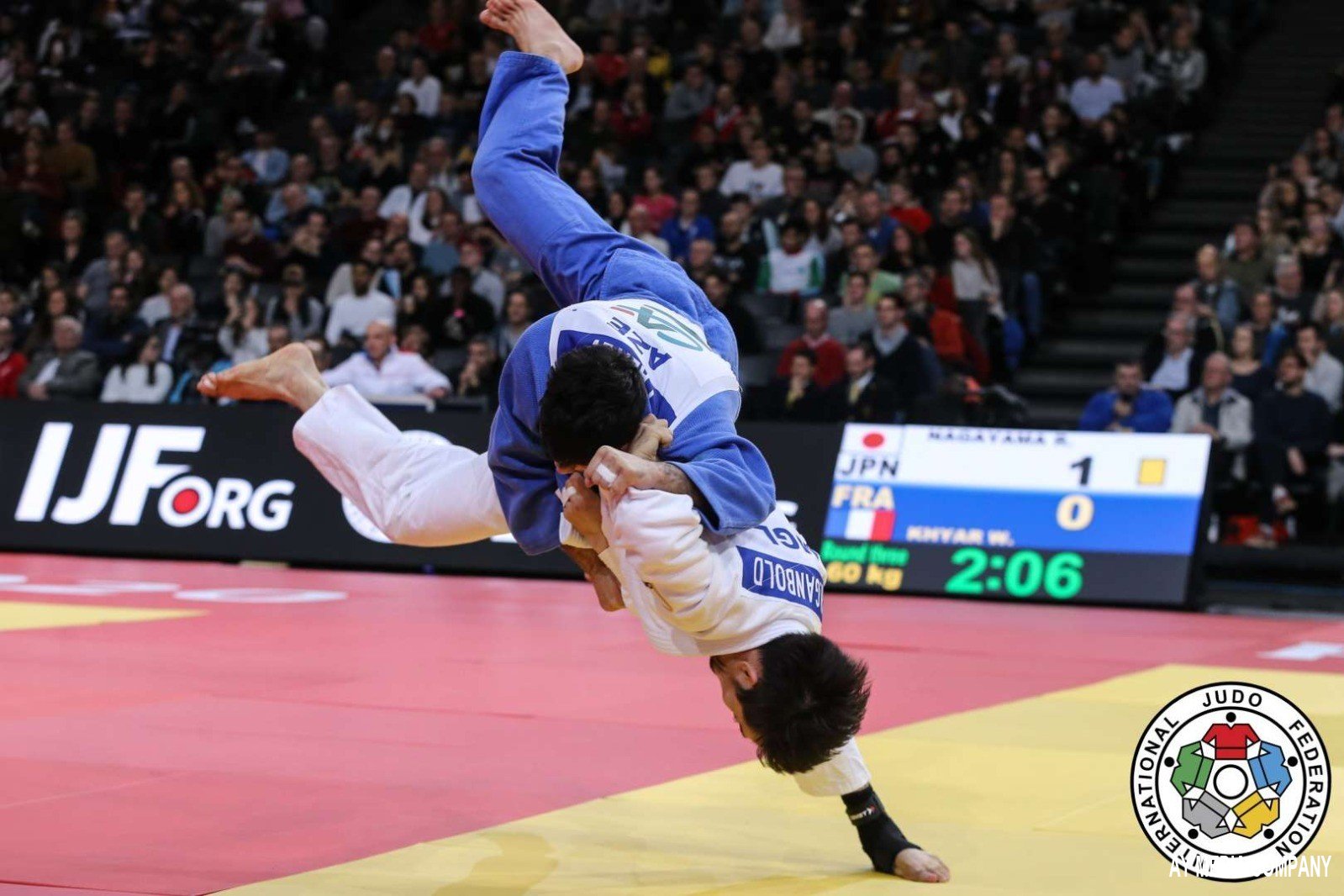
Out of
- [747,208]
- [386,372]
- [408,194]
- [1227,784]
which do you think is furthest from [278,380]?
[408,194]

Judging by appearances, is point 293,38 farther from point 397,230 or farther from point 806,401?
point 806,401

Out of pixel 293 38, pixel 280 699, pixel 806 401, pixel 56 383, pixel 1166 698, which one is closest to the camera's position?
pixel 280 699

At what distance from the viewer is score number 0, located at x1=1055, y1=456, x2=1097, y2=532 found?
11.5 m

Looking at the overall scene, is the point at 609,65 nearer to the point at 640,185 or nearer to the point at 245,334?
the point at 640,185

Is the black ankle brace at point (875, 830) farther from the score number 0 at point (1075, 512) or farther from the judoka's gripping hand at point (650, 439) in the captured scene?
the score number 0 at point (1075, 512)

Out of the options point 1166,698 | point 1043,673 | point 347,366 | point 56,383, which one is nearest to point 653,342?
point 1166,698

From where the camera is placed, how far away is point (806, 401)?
13258 mm

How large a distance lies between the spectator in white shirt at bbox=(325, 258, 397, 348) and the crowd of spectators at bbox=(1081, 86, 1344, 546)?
20.0ft

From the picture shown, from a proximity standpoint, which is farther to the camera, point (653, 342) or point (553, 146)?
point (553, 146)

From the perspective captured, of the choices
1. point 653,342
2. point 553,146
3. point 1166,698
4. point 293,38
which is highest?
point 293,38

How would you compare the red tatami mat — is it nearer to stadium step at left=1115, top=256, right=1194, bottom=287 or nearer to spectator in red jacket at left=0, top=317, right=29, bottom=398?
spectator in red jacket at left=0, top=317, right=29, bottom=398

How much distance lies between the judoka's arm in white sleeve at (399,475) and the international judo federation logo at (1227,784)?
1917mm

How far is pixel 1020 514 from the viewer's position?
1156 centimetres

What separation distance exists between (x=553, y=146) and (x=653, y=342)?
122cm
